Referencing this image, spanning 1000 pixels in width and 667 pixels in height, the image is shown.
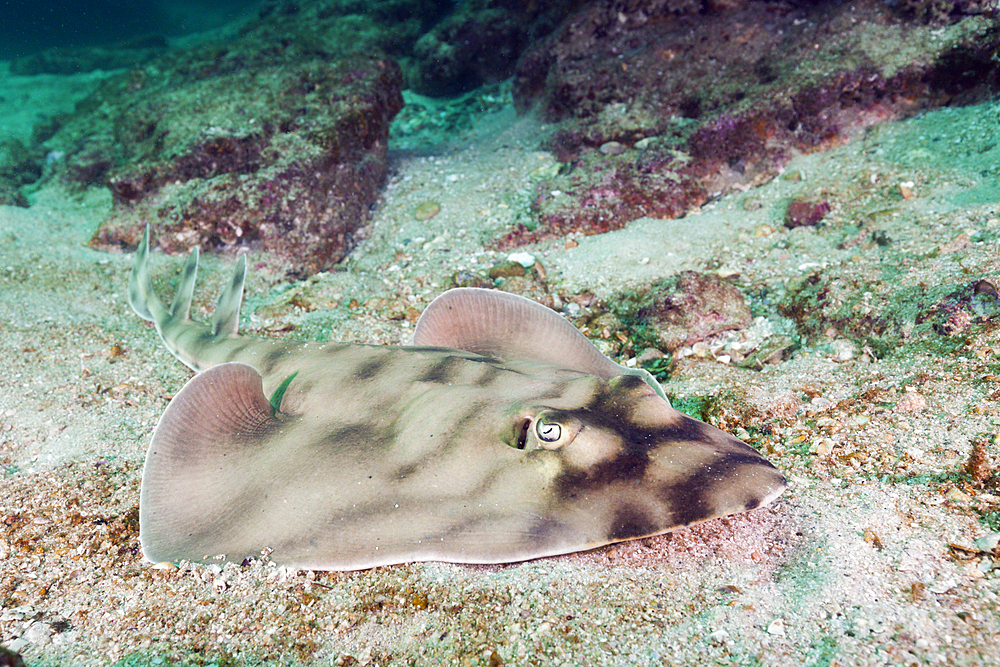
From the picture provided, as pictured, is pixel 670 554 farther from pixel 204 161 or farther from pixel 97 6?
pixel 97 6

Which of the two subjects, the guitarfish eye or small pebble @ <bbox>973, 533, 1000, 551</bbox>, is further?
the guitarfish eye

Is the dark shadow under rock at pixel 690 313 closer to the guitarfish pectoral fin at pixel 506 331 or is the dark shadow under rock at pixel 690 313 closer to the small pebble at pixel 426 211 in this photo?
the guitarfish pectoral fin at pixel 506 331

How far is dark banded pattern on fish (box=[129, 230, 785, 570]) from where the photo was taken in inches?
66.9

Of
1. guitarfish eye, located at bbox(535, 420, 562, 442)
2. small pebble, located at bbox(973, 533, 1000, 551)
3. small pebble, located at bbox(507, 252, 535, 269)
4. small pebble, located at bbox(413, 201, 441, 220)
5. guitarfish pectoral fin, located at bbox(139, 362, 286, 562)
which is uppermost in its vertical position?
guitarfish eye, located at bbox(535, 420, 562, 442)

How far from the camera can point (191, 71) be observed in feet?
34.6

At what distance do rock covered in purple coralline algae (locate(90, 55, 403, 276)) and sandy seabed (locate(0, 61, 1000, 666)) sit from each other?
1.53 metres

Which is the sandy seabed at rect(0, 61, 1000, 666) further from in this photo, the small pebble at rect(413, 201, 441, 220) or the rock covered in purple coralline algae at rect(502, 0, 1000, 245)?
the small pebble at rect(413, 201, 441, 220)

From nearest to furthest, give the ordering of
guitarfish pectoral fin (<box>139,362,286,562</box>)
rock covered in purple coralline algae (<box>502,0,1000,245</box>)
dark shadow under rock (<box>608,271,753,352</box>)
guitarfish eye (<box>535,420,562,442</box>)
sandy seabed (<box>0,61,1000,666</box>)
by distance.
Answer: sandy seabed (<box>0,61,1000,666</box>), guitarfish eye (<box>535,420,562,442</box>), guitarfish pectoral fin (<box>139,362,286,562</box>), dark shadow under rock (<box>608,271,753,352</box>), rock covered in purple coralline algae (<box>502,0,1000,245</box>)

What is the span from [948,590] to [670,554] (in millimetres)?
801

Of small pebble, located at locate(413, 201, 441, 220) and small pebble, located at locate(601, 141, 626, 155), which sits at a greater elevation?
small pebble, located at locate(601, 141, 626, 155)

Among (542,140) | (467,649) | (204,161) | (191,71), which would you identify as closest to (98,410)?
(467,649)

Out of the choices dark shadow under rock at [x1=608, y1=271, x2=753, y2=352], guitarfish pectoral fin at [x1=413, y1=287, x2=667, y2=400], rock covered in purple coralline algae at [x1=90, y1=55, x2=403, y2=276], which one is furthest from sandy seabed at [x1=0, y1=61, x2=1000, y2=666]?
rock covered in purple coralline algae at [x1=90, y1=55, x2=403, y2=276]

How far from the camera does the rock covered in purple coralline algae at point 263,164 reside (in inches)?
223

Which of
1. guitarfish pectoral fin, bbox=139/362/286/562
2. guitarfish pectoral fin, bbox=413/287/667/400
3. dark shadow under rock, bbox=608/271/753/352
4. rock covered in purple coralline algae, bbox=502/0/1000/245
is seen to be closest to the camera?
guitarfish pectoral fin, bbox=139/362/286/562
